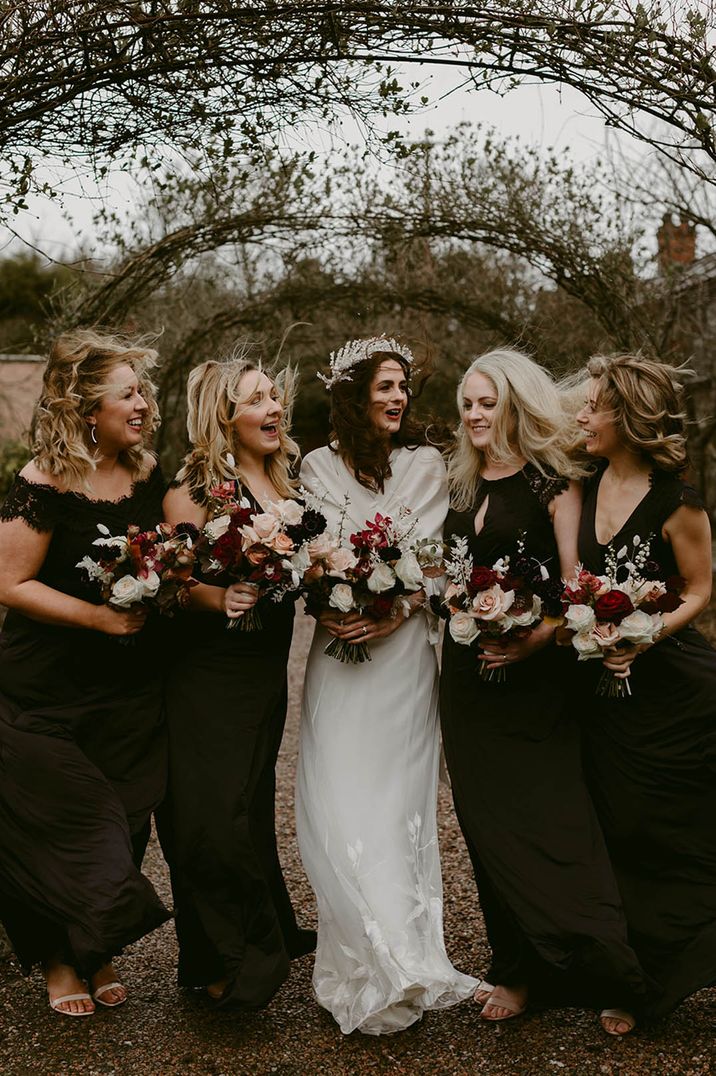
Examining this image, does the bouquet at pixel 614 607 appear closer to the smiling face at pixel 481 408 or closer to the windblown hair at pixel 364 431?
the smiling face at pixel 481 408

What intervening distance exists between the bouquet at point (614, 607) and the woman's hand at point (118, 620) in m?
1.55

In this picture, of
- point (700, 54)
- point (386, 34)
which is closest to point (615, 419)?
point (700, 54)

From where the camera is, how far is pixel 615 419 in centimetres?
423

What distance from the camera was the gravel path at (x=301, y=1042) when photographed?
12.4 ft

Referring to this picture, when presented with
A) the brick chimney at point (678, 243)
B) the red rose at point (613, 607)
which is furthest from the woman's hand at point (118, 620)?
the brick chimney at point (678, 243)

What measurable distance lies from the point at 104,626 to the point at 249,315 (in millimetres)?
6216

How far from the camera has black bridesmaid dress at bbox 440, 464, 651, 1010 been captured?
3893 millimetres

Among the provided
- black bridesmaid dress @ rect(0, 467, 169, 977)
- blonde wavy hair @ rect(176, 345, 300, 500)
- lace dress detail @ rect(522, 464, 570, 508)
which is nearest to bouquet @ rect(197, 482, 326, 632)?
blonde wavy hair @ rect(176, 345, 300, 500)

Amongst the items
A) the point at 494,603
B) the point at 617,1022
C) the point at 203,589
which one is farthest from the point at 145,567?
the point at 617,1022

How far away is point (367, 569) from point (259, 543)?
433 mm

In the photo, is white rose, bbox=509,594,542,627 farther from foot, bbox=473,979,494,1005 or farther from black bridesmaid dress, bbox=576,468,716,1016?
foot, bbox=473,979,494,1005

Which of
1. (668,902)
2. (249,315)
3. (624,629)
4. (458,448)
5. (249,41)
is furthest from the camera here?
(249,315)

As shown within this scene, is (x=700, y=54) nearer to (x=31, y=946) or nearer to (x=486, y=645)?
(x=486, y=645)

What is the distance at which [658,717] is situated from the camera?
4105 mm
